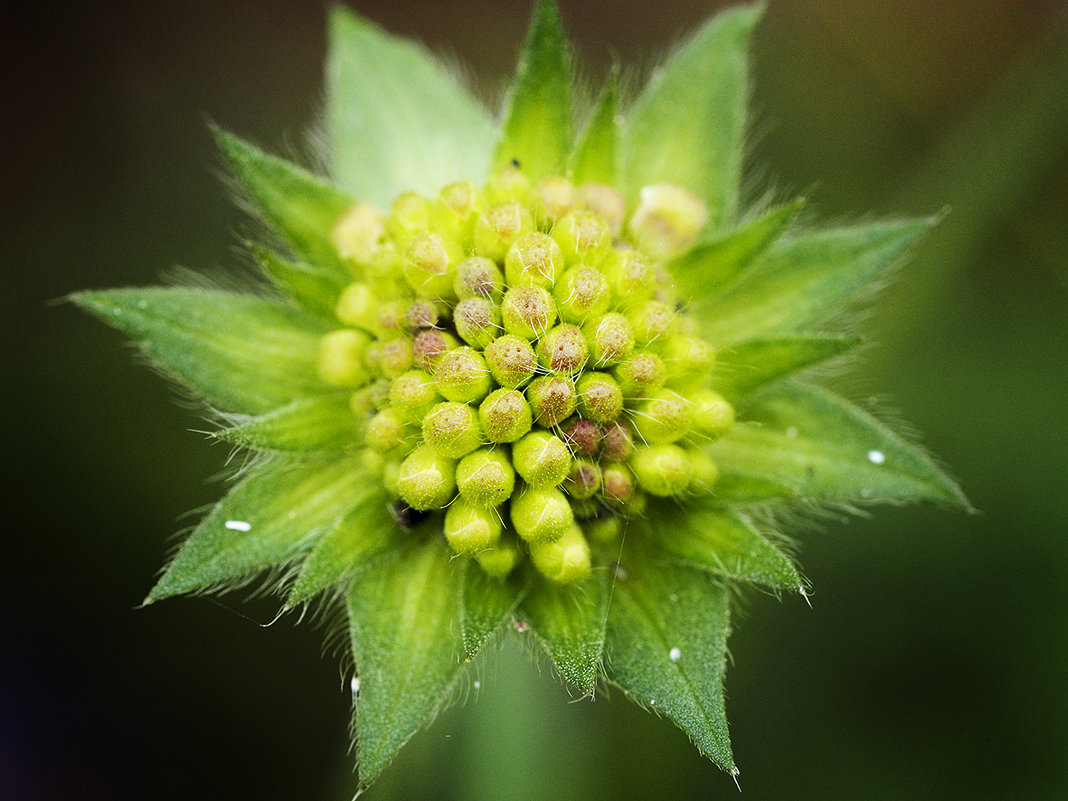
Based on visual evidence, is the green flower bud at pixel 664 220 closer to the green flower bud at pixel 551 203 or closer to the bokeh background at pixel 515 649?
the green flower bud at pixel 551 203

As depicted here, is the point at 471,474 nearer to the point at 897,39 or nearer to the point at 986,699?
the point at 986,699

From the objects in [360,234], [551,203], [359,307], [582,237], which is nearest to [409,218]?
[360,234]

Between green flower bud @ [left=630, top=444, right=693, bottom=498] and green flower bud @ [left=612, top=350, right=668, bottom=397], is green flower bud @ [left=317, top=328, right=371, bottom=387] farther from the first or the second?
green flower bud @ [left=630, top=444, right=693, bottom=498]

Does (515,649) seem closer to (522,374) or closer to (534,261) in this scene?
(522,374)

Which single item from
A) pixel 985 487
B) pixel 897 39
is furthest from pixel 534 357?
pixel 897 39

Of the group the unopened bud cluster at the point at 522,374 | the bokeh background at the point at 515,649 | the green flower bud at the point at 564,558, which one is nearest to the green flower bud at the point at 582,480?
the unopened bud cluster at the point at 522,374

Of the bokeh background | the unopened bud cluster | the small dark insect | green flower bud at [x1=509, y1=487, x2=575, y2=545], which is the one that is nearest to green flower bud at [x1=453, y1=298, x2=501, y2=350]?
the unopened bud cluster
